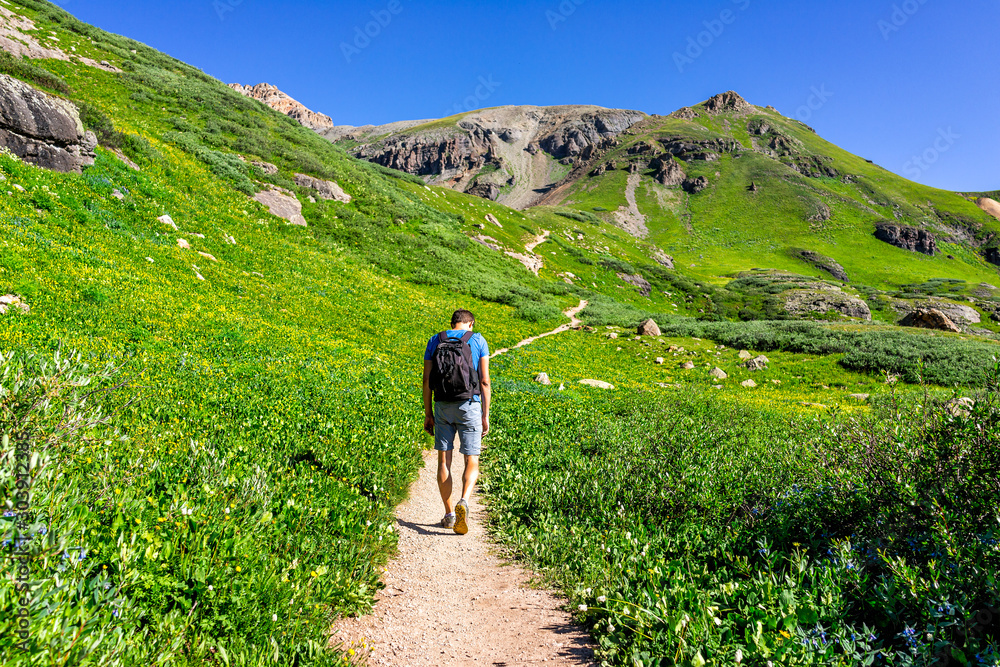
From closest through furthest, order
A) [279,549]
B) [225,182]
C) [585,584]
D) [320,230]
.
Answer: [279,549] < [585,584] < [225,182] < [320,230]

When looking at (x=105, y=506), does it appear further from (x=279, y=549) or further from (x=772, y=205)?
(x=772, y=205)

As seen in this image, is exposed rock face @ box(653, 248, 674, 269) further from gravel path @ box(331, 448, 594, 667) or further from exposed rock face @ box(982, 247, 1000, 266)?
exposed rock face @ box(982, 247, 1000, 266)

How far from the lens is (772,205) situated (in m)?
149

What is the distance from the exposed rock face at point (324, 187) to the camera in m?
36.6

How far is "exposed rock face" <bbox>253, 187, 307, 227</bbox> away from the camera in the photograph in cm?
3014

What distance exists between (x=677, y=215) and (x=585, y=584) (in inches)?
6574

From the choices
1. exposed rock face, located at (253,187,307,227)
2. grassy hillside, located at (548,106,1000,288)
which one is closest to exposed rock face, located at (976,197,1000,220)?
grassy hillside, located at (548,106,1000,288)

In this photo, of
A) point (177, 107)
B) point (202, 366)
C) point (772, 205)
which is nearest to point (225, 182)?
point (177, 107)

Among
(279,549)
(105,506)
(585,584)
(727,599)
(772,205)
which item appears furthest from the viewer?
(772,205)

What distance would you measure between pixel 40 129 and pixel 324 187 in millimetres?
21027

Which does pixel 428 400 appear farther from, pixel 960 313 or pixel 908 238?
pixel 908 238

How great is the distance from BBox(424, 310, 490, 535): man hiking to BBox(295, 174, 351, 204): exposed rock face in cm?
3327

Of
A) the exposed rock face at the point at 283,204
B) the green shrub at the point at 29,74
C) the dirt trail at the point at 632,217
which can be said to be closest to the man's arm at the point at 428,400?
the exposed rock face at the point at 283,204

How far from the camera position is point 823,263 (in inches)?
4469
